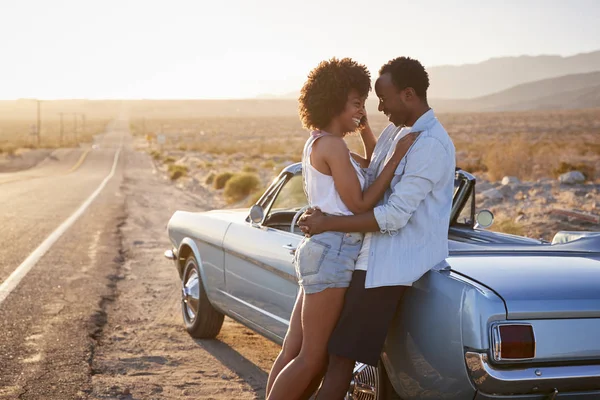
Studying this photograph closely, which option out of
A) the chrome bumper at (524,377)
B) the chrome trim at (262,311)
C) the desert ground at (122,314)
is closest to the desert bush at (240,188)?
the desert ground at (122,314)

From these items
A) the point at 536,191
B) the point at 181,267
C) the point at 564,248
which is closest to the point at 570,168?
the point at 536,191

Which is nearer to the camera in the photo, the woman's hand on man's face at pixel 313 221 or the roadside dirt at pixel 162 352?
the woman's hand on man's face at pixel 313 221

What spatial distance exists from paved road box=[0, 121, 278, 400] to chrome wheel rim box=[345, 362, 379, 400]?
1.16 meters

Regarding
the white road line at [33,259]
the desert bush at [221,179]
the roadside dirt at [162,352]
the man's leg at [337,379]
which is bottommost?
the desert bush at [221,179]

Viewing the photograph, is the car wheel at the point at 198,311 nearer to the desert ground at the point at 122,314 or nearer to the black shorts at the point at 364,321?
the desert ground at the point at 122,314

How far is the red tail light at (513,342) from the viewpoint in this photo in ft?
10.1

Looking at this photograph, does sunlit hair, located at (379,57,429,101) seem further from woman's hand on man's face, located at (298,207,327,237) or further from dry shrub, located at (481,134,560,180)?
dry shrub, located at (481,134,560,180)

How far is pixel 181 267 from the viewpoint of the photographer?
22.5ft

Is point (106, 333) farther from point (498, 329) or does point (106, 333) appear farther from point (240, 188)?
A: point (240, 188)

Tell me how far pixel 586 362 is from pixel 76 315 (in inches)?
195

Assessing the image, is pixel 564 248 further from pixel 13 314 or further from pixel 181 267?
pixel 13 314

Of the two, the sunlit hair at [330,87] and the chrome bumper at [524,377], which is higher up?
the sunlit hair at [330,87]

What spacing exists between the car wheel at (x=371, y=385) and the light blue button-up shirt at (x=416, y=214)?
2.04ft

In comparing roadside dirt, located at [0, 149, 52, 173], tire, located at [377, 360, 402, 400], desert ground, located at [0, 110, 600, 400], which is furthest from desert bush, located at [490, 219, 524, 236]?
roadside dirt, located at [0, 149, 52, 173]
